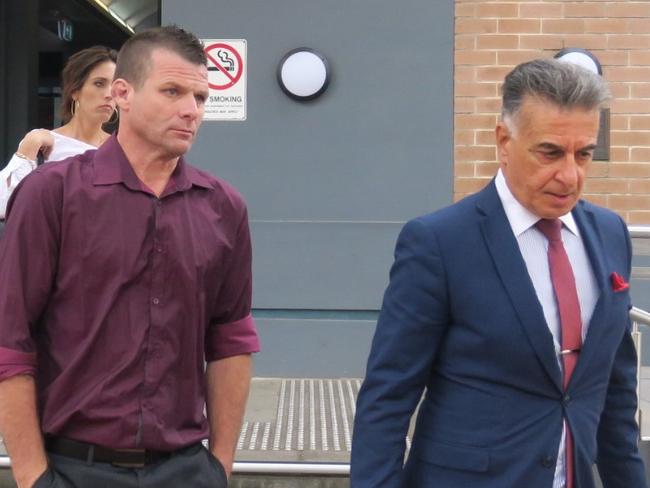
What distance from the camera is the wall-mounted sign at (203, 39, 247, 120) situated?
262 inches

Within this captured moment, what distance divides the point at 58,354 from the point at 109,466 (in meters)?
0.27

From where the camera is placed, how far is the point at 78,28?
10250 millimetres

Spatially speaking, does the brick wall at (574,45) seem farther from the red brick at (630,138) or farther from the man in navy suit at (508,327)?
the man in navy suit at (508,327)

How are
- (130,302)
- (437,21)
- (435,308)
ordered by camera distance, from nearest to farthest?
(435,308) < (130,302) < (437,21)

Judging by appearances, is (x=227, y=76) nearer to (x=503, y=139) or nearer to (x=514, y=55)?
(x=514, y=55)

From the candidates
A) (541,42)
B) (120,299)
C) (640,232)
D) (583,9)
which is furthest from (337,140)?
(120,299)

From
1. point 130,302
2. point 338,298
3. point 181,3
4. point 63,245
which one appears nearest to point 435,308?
point 130,302

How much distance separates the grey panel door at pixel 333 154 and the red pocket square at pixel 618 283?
4354 millimetres

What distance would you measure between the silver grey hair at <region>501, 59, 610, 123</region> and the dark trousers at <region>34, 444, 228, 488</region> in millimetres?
1058

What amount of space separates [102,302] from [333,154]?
4.50 metres

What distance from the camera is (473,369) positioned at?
85.4 inches

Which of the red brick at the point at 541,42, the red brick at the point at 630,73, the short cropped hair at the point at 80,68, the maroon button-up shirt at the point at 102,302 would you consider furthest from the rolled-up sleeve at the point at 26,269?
the red brick at the point at 630,73

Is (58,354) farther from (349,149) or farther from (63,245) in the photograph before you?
(349,149)

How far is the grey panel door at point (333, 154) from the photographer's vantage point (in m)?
6.65
